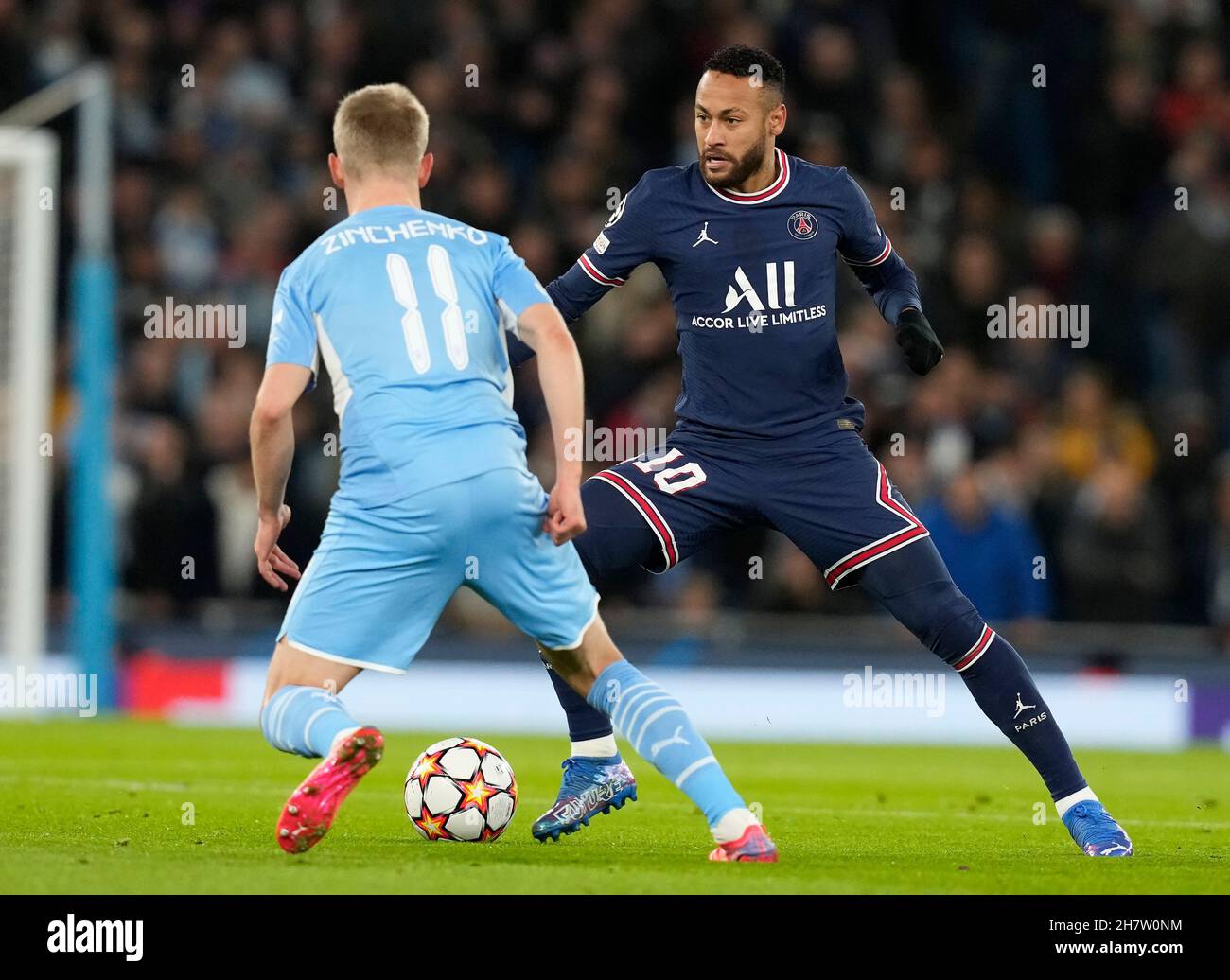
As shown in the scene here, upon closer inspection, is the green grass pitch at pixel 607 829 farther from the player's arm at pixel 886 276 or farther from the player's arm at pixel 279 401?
the player's arm at pixel 886 276

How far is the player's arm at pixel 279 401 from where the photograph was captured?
566 cm

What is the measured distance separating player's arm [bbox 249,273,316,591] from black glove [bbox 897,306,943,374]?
199 cm

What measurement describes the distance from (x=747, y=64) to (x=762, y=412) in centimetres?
114

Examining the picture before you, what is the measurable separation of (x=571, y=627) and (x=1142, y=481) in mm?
8934

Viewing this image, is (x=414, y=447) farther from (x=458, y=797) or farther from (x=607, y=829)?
(x=607, y=829)

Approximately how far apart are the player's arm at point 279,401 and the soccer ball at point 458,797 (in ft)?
3.70

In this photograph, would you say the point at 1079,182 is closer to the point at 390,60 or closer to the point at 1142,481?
the point at 1142,481

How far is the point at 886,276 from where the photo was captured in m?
7.21

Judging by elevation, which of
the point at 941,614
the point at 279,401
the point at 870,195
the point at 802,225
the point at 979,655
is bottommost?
the point at 979,655

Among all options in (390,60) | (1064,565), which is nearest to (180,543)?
(390,60)

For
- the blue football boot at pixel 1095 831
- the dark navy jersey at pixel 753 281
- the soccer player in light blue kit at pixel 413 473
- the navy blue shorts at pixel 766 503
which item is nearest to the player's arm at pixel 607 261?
the dark navy jersey at pixel 753 281

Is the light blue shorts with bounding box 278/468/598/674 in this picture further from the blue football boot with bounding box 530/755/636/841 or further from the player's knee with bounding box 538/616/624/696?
the blue football boot with bounding box 530/755/636/841

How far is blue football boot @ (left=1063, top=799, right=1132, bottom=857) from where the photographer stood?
6488 mm

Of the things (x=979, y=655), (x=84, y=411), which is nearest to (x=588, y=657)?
(x=979, y=655)
